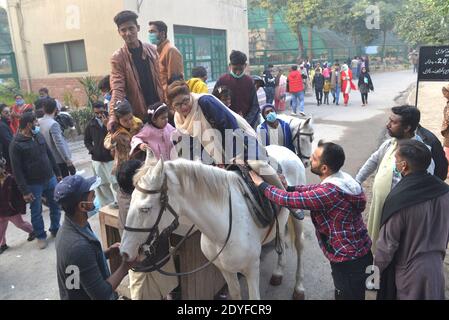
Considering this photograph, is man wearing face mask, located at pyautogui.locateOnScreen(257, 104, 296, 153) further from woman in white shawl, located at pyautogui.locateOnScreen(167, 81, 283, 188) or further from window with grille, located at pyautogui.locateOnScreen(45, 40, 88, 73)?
window with grille, located at pyautogui.locateOnScreen(45, 40, 88, 73)

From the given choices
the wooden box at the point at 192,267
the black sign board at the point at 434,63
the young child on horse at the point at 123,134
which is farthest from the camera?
the black sign board at the point at 434,63

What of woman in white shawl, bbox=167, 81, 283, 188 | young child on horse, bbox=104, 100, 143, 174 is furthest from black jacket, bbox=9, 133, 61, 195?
woman in white shawl, bbox=167, 81, 283, 188

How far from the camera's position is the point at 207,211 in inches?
106

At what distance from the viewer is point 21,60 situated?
50.4 ft

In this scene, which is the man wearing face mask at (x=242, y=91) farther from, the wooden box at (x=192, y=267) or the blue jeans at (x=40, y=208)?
the blue jeans at (x=40, y=208)

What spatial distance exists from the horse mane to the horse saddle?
250 mm

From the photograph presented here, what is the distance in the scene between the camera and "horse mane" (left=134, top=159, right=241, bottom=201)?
248 centimetres

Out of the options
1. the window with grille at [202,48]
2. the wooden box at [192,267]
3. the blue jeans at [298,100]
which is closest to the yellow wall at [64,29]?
the window with grille at [202,48]

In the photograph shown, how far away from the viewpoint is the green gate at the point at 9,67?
14.7 m

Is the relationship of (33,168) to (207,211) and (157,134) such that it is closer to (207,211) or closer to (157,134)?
(157,134)

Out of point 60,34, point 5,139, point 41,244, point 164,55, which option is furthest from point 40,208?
point 60,34

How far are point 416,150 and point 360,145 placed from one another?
755 centimetres

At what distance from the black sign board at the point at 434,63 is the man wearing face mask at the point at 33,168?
6586 millimetres
